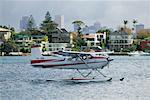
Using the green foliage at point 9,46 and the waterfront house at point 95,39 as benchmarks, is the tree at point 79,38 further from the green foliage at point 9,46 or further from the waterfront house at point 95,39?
the green foliage at point 9,46

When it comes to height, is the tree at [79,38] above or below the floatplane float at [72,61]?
above

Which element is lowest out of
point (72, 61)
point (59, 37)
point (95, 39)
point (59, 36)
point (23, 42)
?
point (72, 61)

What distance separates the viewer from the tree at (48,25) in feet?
297

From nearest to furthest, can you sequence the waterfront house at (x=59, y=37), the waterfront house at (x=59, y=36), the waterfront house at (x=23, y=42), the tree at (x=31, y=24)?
the waterfront house at (x=23, y=42)
the waterfront house at (x=59, y=37)
the waterfront house at (x=59, y=36)
the tree at (x=31, y=24)

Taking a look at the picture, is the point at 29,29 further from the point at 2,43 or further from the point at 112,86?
the point at 112,86

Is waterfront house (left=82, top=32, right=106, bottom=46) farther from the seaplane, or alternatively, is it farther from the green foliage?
the seaplane

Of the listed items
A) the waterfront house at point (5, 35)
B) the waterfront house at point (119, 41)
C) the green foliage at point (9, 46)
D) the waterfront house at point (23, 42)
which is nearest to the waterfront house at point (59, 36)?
the waterfront house at point (23, 42)

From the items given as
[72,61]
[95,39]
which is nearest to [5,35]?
[95,39]

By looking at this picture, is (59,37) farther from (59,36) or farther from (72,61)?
(72,61)

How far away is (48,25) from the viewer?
3647 inches

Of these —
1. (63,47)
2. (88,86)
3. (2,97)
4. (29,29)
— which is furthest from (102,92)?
(29,29)

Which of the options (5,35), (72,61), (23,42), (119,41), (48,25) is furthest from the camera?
(48,25)

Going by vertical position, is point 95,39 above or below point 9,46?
above

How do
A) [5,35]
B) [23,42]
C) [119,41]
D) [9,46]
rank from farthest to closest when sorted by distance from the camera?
[119,41]
[5,35]
[23,42]
[9,46]
